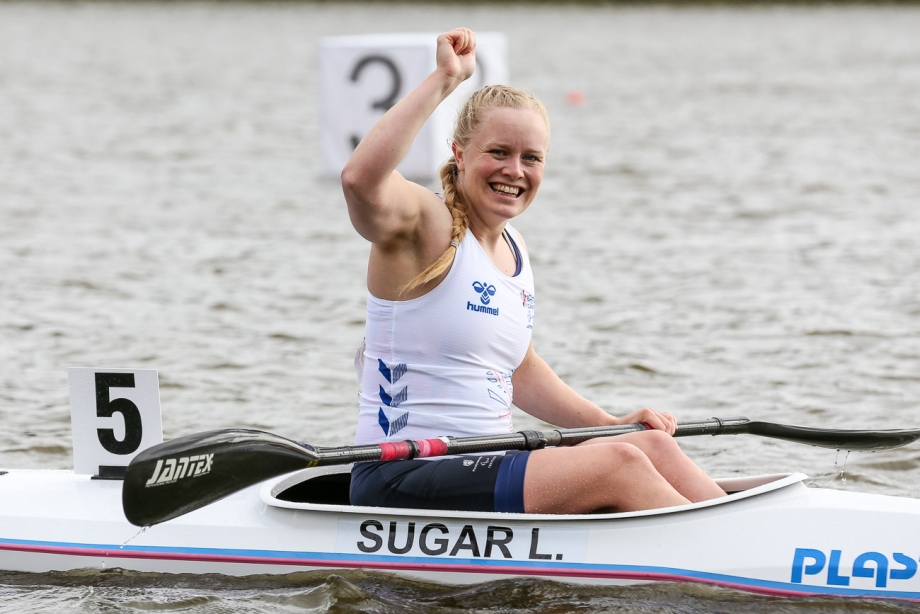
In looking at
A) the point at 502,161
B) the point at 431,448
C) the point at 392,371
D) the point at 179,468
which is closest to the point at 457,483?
the point at 431,448

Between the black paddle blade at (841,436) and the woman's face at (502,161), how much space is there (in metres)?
1.33

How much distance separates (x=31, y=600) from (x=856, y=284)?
239 inches

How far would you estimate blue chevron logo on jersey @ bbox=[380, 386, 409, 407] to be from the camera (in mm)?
3458

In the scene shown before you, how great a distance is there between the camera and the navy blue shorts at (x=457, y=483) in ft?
11.3

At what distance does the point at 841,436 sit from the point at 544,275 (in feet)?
14.8

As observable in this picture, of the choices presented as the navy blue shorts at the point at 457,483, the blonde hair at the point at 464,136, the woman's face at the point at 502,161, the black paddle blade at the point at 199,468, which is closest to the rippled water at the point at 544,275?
the navy blue shorts at the point at 457,483

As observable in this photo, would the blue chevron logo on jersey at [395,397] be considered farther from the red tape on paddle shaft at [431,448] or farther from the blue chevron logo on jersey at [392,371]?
the red tape on paddle shaft at [431,448]

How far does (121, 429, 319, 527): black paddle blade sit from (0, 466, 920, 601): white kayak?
0.18m

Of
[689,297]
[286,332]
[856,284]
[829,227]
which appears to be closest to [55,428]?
[286,332]

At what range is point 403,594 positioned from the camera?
3.57 m

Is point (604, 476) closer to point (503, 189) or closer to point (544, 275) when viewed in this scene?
point (503, 189)

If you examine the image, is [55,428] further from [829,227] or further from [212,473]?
[829,227]

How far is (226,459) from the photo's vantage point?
133 inches

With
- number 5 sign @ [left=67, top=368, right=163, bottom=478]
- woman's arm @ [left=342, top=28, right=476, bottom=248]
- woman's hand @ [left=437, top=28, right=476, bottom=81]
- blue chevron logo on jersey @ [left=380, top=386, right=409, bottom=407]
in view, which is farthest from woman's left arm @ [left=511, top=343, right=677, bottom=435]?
number 5 sign @ [left=67, top=368, right=163, bottom=478]
